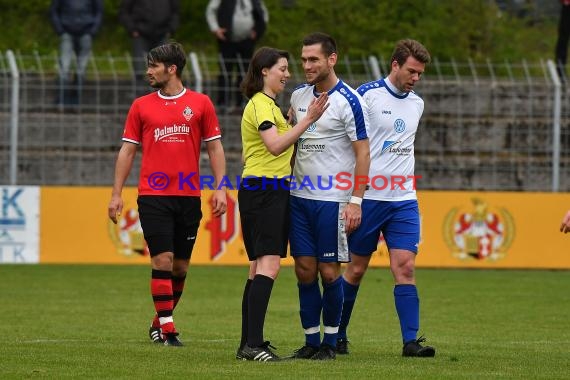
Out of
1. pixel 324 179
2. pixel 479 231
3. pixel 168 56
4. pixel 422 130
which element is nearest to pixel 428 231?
pixel 479 231

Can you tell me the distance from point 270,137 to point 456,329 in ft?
13.5

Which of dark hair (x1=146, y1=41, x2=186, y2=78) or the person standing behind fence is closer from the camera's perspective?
the person standing behind fence

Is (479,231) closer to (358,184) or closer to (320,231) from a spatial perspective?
(320,231)

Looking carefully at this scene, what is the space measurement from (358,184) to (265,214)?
2.12ft

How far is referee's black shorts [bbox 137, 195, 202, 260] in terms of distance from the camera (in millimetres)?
10578

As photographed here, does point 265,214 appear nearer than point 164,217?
Yes

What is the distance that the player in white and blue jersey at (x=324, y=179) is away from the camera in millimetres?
9586

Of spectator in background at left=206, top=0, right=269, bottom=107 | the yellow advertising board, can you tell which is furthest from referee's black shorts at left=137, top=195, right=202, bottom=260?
spectator in background at left=206, top=0, right=269, bottom=107

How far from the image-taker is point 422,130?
21578 mm

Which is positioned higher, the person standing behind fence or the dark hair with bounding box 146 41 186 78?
the dark hair with bounding box 146 41 186 78

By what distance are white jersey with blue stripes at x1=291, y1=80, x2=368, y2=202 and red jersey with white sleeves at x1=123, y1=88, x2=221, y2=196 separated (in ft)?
3.76

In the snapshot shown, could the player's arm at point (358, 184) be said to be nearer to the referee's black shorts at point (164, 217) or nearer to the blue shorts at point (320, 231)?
the blue shorts at point (320, 231)

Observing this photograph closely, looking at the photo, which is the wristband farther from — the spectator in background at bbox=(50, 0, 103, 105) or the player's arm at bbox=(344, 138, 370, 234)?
the spectator in background at bbox=(50, 0, 103, 105)

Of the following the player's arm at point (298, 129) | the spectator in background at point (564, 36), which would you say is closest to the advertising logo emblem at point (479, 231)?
the spectator in background at point (564, 36)
